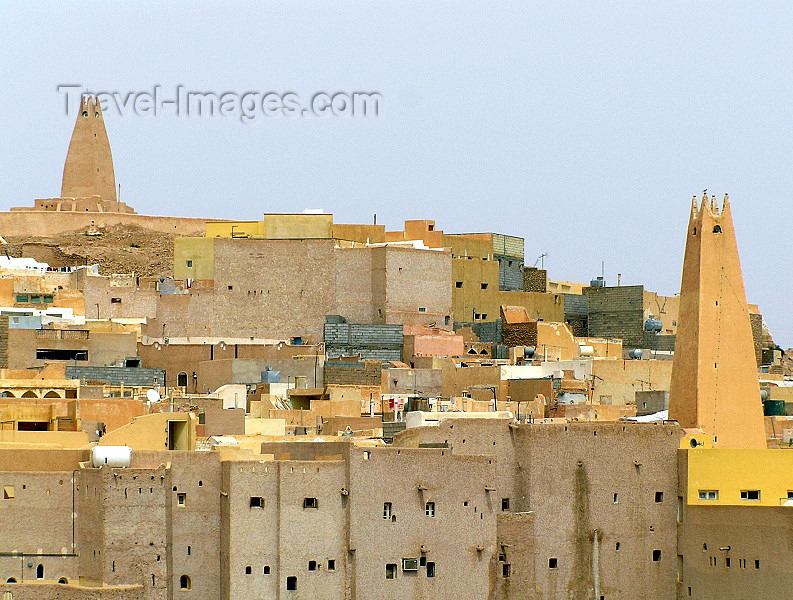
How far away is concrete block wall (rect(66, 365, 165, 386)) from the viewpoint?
5809 centimetres

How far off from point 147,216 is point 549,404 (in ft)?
103

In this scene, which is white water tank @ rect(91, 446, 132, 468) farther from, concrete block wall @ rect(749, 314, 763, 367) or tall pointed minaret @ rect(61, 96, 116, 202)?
tall pointed minaret @ rect(61, 96, 116, 202)

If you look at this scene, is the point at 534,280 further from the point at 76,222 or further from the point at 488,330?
the point at 76,222

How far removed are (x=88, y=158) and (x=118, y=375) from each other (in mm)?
26240

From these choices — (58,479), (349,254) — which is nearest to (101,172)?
(349,254)

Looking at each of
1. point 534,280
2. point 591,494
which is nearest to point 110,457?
point 591,494

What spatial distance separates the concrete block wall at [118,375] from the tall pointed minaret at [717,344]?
14.2 metres

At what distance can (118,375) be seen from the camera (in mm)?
58812

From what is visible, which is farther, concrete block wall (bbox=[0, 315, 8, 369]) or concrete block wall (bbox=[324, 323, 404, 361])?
concrete block wall (bbox=[324, 323, 404, 361])

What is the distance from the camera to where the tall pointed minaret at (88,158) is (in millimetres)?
83188

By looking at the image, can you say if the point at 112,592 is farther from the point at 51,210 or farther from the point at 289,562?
the point at 51,210

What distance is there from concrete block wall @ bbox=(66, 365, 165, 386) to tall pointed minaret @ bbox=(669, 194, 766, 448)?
558 inches

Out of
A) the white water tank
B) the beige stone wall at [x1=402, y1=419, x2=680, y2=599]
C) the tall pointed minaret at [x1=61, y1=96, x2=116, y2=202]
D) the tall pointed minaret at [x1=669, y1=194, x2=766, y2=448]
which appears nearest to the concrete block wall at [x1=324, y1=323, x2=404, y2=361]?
the tall pointed minaret at [x1=669, y1=194, x2=766, y2=448]

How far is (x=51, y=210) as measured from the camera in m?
82.6
